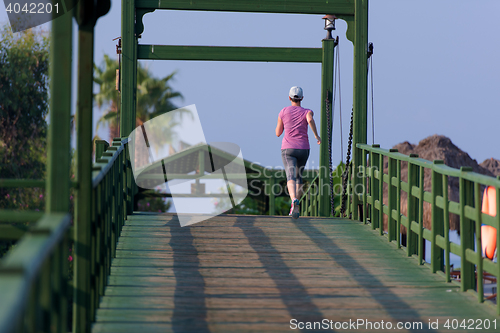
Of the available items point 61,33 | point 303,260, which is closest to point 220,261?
point 303,260

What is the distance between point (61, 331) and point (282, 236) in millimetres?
4339

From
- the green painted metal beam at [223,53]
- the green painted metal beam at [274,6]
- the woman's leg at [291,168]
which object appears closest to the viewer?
the woman's leg at [291,168]

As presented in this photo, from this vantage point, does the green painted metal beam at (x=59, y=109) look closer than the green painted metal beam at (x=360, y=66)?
Yes

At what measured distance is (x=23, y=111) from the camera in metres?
21.8

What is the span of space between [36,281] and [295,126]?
5853mm

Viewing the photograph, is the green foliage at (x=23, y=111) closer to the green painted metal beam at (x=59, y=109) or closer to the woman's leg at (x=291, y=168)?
the woman's leg at (x=291, y=168)

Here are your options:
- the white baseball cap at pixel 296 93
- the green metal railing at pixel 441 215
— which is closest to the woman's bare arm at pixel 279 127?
the white baseball cap at pixel 296 93

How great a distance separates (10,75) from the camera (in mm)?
21906

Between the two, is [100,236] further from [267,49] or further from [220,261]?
[267,49]

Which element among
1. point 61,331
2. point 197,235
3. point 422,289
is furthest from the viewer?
point 197,235

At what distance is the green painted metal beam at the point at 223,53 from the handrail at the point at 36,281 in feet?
20.8

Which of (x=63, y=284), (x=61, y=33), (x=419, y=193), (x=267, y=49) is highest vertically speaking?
(x=267, y=49)

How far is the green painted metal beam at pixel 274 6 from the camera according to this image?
8.91 meters

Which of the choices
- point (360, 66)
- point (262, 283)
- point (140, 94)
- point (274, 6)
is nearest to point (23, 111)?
point (140, 94)
